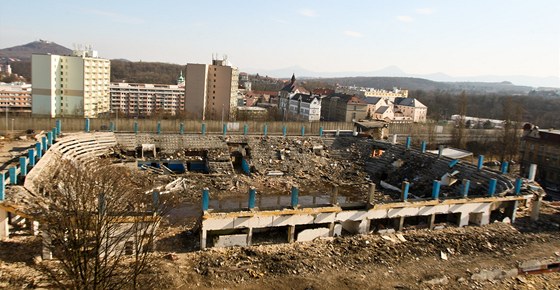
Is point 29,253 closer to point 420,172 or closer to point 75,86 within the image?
point 420,172

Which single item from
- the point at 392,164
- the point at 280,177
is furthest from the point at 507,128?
the point at 280,177

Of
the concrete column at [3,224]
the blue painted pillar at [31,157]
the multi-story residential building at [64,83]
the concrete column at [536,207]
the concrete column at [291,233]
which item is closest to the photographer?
the concrete column at [3,224]

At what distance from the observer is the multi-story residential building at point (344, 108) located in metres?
52.9

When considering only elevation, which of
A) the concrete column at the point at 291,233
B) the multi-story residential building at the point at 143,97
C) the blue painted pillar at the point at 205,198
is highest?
the multi-story residential building at the point at 143,97

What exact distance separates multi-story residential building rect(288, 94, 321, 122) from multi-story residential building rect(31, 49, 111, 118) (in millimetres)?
25410

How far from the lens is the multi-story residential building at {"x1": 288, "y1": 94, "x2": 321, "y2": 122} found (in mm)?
52591

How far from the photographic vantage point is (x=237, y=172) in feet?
79.5

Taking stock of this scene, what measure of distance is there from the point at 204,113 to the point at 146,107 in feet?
64.9

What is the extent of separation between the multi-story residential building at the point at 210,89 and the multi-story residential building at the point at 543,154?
30899mm

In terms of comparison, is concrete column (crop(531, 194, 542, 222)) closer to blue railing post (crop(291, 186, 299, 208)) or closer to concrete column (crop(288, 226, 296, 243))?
blue railing post (crop(291, 186, 299, 208))

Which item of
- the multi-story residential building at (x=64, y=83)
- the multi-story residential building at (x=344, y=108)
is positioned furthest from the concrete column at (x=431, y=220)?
the multi-story residential building at (x=64, y=83)

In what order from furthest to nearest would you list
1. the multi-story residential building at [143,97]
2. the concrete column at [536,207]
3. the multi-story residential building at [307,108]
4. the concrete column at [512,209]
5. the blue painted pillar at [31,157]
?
the multi-story residential building at [143,97] → the multi-story residential building at [307,108] → the concrete column at [536,207] → the concrete column at [512,209] → the blue painted pillar at [31,157]

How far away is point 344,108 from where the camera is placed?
53.7 metres

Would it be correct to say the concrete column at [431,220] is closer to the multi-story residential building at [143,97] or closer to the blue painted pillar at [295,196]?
the blue painted pillar at [295,196]
